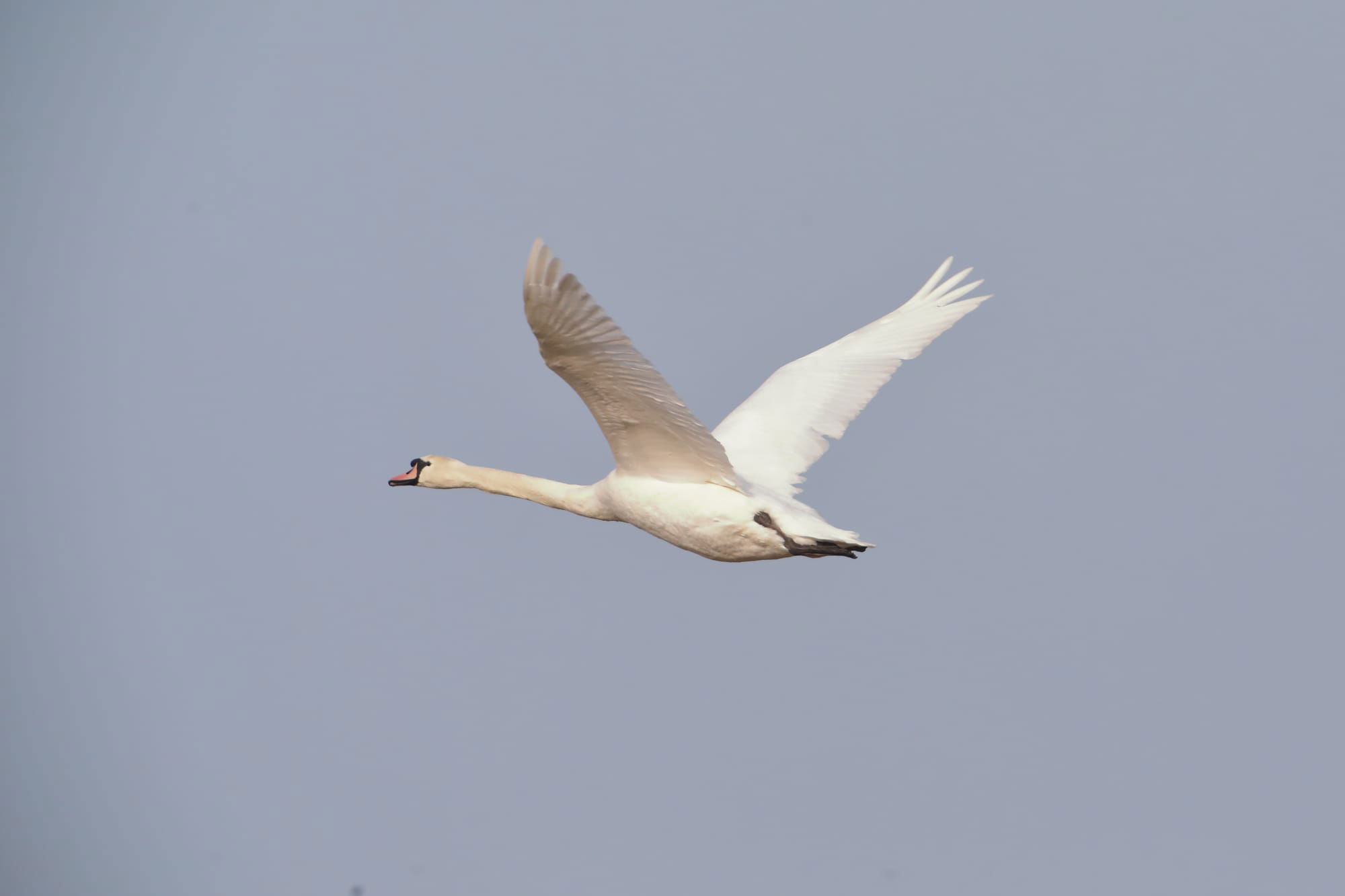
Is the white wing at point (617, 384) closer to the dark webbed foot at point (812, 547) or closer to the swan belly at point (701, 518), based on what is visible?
the swan belly at point (701, 518)

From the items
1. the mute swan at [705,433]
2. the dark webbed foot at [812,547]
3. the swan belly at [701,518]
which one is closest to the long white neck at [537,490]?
the mute swan at [705,433]

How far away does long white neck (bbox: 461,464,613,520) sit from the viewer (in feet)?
45.9

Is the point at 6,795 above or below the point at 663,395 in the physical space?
below

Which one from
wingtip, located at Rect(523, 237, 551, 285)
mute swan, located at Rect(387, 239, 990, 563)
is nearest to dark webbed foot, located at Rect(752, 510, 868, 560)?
mute swan, located at Rect(387, 239, 990, 563)

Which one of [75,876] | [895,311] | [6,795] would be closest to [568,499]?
[895,311]

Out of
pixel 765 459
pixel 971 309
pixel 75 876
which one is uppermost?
pixel 971 309

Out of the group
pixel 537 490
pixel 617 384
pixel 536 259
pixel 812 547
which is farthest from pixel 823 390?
pixel 536 259

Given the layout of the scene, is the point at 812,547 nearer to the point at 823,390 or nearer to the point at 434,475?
the point at 823,390

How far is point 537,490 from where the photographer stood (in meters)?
14.4

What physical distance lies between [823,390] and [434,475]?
3.73 metres

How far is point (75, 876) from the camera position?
260ft

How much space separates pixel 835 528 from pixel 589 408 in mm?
2102

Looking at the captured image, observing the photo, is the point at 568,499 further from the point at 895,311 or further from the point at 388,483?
the point at 895,311

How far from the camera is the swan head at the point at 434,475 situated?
1509 centimetres
